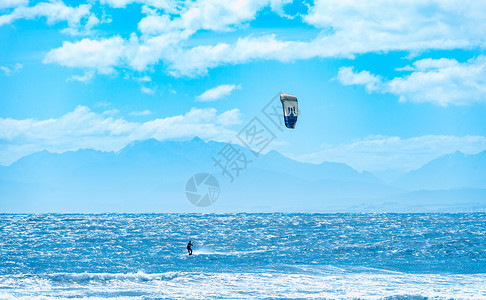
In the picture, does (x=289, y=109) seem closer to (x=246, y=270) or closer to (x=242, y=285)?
(x=246, y=270)

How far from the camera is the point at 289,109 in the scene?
157ft

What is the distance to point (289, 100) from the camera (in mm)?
48062

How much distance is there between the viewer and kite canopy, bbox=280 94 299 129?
156 ft

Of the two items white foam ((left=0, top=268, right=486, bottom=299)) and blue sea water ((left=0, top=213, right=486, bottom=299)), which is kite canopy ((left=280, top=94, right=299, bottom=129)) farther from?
white foam ((left=0, top=268, right=486, bottom=299))

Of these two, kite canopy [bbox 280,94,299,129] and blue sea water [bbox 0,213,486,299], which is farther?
kite canopy [bbox 280,94,299,129]

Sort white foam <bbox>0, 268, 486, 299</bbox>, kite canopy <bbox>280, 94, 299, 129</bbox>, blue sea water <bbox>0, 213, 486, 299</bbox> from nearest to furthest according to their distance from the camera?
1. white foam <bbox>0, 268, 486, 299</bbox>
2. blue sea water <bbox>0, 213, 486, 299</bbox>
3. kite canopy <bbox>280, 94, 299, 129</bbox>

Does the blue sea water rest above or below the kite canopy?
below

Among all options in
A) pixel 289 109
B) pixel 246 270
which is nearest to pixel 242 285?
pixel 246 270

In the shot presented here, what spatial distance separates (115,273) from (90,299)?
833cm

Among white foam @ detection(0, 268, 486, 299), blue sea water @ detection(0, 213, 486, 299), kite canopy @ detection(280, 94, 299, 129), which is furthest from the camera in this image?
kite canopy @ detection(280, 94, 299, 129)

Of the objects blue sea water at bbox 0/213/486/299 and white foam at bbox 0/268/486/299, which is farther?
blue sea water at bbox 0/213/486/299

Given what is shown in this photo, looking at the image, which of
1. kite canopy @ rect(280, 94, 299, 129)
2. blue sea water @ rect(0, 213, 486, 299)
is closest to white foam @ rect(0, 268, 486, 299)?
blue sea water @ rect(0, 213, 486, 299)

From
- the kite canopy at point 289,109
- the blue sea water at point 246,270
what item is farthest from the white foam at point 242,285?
the kite canopy at point 289,109

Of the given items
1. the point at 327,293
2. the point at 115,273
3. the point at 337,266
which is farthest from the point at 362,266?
the point at 115,273
